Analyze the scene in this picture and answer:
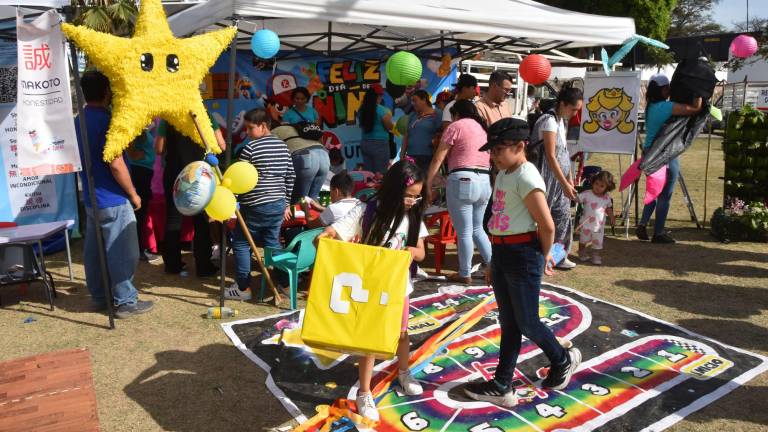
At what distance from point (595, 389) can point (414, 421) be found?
44.3 inches

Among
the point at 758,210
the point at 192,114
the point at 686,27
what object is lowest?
the point at 758,210

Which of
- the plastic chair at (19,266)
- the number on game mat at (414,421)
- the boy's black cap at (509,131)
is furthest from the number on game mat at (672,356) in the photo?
the plastic chair at (19,266)

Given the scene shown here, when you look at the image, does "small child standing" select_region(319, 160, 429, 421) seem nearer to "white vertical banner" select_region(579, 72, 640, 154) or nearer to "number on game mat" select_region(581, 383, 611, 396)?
"number on game mat" select_region(581, 383, 611, 396)

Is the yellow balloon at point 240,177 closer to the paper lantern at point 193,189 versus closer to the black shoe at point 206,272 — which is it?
the paper lantern at point 193,189

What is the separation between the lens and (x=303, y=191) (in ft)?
21.6

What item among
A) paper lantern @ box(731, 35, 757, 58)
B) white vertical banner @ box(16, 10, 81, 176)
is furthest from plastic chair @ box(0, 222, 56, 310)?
paper lantern @ box(731, 35, 757, 58)

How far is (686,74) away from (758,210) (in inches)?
79.3

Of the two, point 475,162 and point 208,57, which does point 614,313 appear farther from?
point 208,57

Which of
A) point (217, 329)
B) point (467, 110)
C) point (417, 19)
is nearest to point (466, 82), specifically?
point (467, 110)

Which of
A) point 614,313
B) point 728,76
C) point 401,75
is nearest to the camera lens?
point 614,313

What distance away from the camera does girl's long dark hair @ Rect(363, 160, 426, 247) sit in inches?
121

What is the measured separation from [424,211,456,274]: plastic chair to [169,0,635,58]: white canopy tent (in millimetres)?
1867

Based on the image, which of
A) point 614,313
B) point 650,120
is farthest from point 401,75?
point 614,313

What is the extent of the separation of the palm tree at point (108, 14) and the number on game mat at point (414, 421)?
9.72 metres
